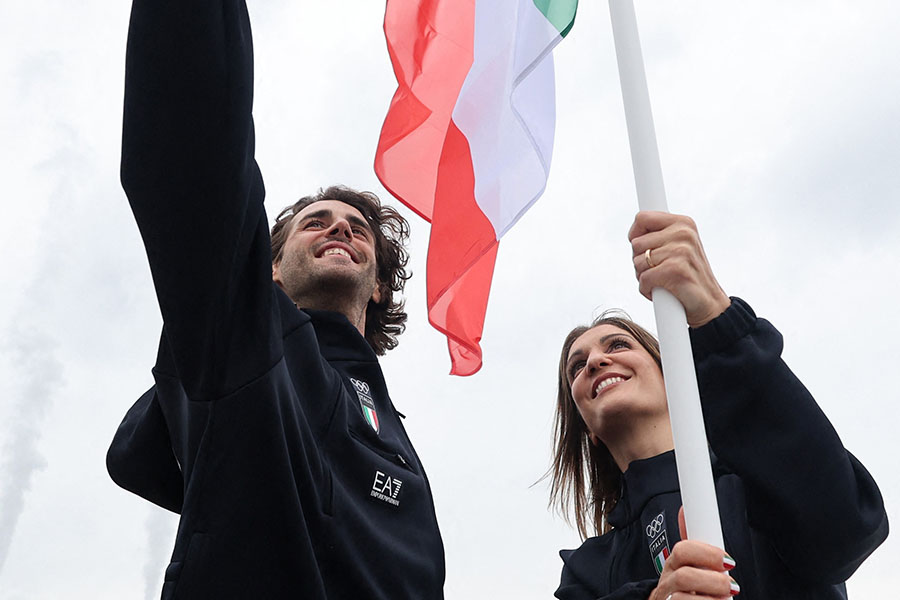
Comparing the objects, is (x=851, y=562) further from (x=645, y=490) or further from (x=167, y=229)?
(x=167, y=229)

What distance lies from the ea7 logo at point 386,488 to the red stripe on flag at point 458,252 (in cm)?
84

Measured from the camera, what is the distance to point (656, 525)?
4.66m

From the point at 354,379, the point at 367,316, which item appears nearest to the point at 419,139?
the point at 354,379

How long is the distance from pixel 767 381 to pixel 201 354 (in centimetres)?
208

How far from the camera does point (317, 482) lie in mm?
3305

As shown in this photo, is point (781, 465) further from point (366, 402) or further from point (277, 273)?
point (277, 273)

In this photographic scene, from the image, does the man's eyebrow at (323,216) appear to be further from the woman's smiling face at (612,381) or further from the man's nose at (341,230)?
the woman's smiling face at (612,381)

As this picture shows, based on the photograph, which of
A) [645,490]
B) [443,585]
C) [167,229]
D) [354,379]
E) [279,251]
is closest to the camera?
[167,229]

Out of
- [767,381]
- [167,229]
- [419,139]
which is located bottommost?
[167,229]

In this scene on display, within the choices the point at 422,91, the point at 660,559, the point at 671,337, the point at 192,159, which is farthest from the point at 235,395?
the point at 660,559

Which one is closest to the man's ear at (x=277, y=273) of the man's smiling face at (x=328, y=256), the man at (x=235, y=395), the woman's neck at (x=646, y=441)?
the man's smiling face at (x=328, y=256)

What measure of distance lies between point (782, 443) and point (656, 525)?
116cm

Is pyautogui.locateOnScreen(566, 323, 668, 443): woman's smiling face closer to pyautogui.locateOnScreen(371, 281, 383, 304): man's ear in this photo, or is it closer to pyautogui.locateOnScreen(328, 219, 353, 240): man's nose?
pyautogui.locateOnScreen(371, 281, 383, 304): man's ear

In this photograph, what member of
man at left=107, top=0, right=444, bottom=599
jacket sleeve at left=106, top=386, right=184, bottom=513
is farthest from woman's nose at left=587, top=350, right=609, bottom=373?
jacket sleeve at left=106, top=386, right=184, bottom=513
